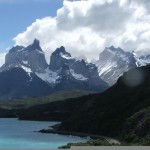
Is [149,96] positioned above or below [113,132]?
above

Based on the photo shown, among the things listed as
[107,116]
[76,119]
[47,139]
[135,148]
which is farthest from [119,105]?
[135,148]

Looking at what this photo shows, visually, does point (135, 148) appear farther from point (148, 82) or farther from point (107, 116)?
point (148, 82)

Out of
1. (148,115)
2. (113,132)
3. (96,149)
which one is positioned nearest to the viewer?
(96,149)

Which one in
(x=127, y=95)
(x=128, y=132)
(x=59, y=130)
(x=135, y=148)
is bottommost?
(x=135, y=148)

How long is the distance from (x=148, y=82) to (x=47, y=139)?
64499mm

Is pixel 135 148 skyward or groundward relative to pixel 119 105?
groundward

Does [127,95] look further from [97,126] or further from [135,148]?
Answer: [135,148]

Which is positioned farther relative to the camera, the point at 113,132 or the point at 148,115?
the point at 113,132

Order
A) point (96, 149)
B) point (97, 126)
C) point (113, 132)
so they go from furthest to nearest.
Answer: point (97, 126), point (113, 132), point (96, 149)

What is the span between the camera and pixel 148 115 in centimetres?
13012

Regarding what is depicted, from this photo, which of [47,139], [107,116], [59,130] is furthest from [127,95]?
[47,139]

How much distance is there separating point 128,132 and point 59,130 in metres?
70.0

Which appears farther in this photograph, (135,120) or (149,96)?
(149,96)

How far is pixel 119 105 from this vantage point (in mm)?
178000
